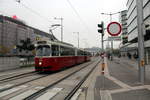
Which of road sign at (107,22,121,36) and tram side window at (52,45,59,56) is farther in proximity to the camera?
tram side window at (52,45,59,56)

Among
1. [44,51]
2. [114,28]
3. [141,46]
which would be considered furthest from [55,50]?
[114,28]

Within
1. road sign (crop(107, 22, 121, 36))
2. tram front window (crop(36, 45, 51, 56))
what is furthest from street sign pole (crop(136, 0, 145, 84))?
tram front window (crop(36, 45, 51, 56))

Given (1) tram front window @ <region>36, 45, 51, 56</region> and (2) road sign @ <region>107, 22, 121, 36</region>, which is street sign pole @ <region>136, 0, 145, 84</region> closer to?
(2) road sign @ <region>107, 22, 121, 36</region>

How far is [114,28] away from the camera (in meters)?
9.02

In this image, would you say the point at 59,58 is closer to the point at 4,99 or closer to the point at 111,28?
the point at 111,28

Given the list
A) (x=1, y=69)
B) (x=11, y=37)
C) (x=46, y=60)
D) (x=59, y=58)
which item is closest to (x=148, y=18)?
(x=59, y=58)

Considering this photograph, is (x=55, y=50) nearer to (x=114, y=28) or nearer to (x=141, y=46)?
(x=141, y=46)

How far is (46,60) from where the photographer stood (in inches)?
634

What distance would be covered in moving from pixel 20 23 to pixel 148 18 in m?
87.1

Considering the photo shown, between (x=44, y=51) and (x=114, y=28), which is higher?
(x=114, y=28)

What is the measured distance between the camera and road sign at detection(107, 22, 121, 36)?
8.98 metres

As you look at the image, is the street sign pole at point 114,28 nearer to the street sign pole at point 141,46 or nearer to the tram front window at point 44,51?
the street sign pole at point 141,46

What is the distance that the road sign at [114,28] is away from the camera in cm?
898

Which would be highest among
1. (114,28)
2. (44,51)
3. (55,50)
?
(114,28)
